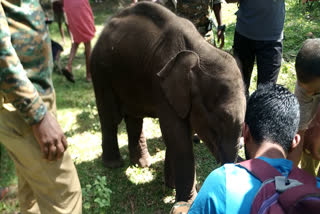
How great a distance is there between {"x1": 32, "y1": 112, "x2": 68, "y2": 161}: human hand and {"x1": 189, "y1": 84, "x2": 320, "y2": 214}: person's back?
996 millimetres

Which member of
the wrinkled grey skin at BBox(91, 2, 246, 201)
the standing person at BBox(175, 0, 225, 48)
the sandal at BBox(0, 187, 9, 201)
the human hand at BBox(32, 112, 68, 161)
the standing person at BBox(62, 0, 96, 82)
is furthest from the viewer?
the standing person at BBox(62, 0, 96, 82)

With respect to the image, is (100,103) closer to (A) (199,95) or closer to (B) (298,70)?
(A) (199,95)

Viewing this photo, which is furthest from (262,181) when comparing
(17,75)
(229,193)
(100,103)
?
(100,103)

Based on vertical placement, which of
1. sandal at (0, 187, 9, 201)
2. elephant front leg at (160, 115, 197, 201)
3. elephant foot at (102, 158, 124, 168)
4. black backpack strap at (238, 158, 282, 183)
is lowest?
elephant foot at (102, 158, 124, 168)

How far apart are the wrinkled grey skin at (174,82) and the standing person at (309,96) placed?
0.49 m

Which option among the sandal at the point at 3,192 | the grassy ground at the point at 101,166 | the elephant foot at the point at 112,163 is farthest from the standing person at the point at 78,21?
the sandal at the point at 3,192

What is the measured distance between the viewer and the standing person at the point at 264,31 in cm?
373

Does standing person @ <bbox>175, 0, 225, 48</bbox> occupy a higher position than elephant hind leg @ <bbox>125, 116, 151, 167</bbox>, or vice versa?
standing person @ <bbox>175, 0, 225, 48</bbox>

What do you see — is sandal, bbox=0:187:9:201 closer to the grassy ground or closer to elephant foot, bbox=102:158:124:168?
the grassy ground

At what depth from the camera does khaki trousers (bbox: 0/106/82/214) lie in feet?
6.84

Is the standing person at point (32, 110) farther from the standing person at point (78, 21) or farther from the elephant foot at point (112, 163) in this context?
the standing person at point (78, 21)

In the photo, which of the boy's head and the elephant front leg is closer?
the boy's head

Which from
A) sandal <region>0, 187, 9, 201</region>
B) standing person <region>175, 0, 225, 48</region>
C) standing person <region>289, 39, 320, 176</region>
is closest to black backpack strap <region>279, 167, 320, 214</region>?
standing person <region>289, 39, 320, 176</region>

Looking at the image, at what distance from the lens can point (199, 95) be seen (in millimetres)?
2793
